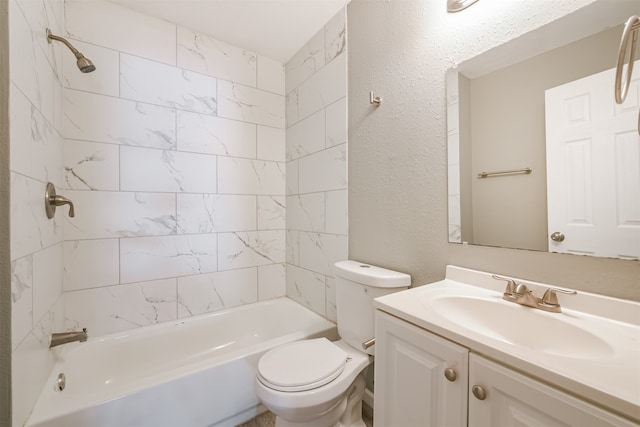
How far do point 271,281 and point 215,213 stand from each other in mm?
760

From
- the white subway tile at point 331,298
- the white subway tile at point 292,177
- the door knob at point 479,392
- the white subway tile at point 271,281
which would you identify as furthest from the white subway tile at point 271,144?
the door knob at point 479,392

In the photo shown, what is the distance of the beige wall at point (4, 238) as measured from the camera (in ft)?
2.57

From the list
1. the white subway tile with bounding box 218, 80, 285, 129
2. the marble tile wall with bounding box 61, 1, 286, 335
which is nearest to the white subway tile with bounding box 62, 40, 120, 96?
the marble tile wall with bounding box 61, 1, 286, 335

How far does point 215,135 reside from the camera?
2006mm

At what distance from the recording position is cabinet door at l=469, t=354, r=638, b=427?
473mm

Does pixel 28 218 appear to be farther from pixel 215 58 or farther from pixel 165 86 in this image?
pixel 215 58

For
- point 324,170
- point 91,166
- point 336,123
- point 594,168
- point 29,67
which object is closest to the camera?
point 594,168

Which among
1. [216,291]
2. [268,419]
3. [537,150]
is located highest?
[537,150]

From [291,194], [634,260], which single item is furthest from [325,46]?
[634,260]

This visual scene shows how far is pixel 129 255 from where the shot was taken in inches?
67.6

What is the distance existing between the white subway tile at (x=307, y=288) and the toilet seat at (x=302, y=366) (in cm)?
54

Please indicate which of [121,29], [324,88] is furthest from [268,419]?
[121,29]

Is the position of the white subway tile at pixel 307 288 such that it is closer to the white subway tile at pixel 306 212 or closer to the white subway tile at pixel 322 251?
the white subway tile at pixel 322 251

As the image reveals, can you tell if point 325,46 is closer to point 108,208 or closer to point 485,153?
point 485,153
